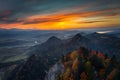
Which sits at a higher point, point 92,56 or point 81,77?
point 92,56

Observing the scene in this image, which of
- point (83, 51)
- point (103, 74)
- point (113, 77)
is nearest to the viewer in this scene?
point (113, 77)

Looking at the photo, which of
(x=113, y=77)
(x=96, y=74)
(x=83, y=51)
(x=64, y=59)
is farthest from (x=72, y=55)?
(x=113, y=77)

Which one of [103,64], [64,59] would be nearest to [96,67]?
[103,64]

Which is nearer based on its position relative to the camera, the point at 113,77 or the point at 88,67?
the point at 113,77

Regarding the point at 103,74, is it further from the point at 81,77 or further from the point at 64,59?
the point at 64,59

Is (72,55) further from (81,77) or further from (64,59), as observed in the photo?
(81,77)

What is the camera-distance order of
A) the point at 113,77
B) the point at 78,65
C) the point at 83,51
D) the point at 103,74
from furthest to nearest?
the point at 83,51 → the point at 78,65 → the point at 103,74 → the point at 113,77

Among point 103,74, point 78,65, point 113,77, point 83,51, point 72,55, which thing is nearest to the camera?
point 113,77

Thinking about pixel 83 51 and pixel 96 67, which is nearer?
pixel 96 67

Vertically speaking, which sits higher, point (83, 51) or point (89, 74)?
point (83, 51)
